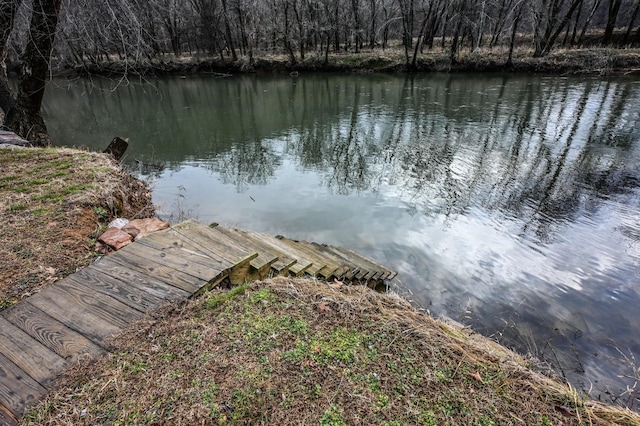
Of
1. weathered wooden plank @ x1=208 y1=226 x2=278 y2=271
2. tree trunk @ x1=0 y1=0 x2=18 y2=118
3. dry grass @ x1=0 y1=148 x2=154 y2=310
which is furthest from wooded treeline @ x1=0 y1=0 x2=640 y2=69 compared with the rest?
weathered wooden plank @ x1=208 y1=226 x2=278 y2=271

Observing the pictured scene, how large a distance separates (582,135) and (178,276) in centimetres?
1315

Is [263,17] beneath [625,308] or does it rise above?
above

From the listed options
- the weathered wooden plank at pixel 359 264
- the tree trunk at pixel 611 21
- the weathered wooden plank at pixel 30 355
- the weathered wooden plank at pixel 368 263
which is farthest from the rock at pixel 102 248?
the tree trunk at pixel 611 21

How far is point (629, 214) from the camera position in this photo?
682 cm

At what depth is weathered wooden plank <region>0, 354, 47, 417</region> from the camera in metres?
2.03

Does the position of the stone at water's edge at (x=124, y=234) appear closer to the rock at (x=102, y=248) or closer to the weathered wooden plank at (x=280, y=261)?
the rock at (x=102, y=248)

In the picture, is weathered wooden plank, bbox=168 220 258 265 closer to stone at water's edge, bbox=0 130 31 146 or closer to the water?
the water

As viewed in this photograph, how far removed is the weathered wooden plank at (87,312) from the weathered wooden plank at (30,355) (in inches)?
8.6

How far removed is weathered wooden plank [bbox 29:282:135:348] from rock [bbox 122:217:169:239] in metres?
1.20

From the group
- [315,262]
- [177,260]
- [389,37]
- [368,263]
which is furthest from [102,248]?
[389,37]

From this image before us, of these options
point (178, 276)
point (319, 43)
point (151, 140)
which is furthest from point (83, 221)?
point (319, 43)

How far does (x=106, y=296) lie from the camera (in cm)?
289

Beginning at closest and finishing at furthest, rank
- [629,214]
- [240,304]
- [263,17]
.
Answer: [240,304] < [629,214] < [263,17]

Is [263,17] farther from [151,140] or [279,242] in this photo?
[279,242]
